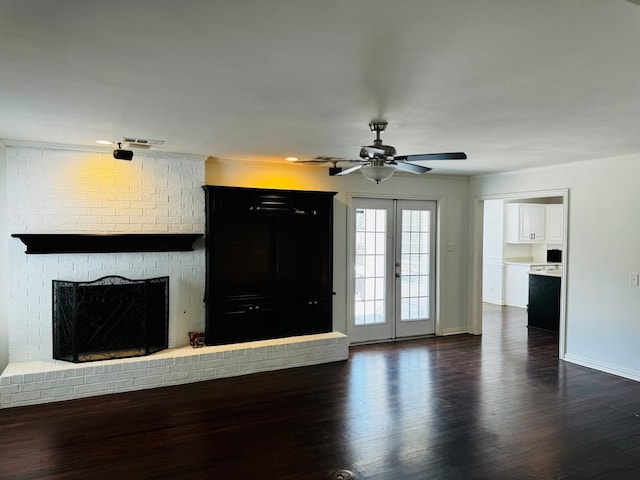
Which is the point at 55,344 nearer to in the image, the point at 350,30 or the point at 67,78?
the point at 67,78

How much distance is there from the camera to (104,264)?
460 cm

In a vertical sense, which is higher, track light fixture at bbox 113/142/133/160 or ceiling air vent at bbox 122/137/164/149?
ceiling air vent at bbox 122/137/164/149

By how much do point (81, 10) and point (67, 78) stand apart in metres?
0.91

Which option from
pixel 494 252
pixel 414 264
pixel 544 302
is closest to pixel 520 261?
pixel 494 252

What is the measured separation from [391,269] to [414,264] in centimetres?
43

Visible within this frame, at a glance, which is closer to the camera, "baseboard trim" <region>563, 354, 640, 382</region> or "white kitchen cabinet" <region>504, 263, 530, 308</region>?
"baseboard trim" <region>563, 354, 640, 382</region>

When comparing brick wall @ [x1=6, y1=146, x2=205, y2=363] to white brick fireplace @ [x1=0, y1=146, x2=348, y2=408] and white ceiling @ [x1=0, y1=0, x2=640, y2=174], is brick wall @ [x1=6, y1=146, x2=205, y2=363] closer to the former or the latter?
white brick fireplace @ [x1=0, y1=146, x2=348, y2=408]

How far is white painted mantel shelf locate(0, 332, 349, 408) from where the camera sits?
4027 mm

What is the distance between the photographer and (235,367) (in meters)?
4.84

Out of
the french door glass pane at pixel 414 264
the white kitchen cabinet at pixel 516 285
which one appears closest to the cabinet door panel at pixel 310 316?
the french door glass pane at pixel 414 264

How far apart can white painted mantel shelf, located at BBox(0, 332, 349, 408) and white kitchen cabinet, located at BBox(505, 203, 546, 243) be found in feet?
18.7

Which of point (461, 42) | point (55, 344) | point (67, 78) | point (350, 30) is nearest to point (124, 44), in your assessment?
point (67, 78)

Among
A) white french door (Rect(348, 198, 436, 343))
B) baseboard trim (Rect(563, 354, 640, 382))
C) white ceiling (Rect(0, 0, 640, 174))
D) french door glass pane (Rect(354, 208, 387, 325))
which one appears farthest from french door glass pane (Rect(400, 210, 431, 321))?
white ceiling (Rect(0, 0, 640, 174))

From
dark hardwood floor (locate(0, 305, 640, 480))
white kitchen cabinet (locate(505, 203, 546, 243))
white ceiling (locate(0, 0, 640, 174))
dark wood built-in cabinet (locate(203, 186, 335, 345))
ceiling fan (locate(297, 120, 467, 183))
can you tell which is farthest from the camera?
white kitchen cabinet (locate(505, 203, 546, 243))
